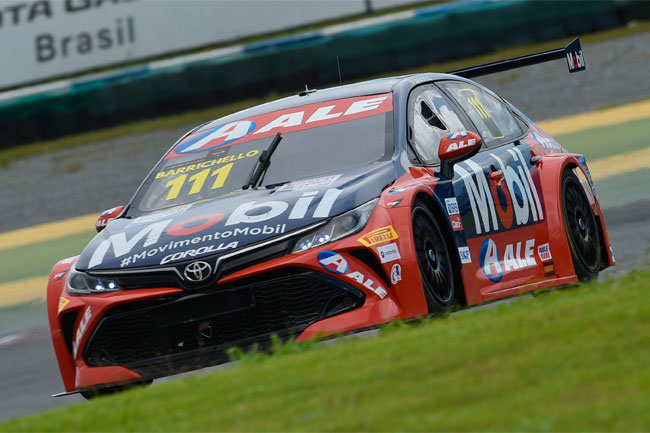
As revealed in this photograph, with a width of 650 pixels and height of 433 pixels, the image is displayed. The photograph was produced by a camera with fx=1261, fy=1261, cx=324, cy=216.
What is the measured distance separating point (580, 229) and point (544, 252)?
57 centimetres

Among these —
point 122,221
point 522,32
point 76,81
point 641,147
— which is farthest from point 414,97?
point 76,81

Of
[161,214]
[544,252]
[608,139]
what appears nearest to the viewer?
[161,214]

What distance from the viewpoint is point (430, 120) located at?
7.48 m

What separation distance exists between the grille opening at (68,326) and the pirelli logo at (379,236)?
5.11 feet

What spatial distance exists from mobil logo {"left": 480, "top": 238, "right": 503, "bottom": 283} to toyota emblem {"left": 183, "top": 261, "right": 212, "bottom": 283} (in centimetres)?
169

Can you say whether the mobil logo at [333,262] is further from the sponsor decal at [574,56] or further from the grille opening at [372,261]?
the sponsor decal at [574,56]

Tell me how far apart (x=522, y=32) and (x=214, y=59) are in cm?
471

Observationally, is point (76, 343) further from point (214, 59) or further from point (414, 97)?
point (214, 59)

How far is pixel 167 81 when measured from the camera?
773 inches

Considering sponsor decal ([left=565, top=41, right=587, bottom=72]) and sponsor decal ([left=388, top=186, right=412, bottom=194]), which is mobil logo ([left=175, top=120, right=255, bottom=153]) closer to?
sponsor decal ([left=388, top=186, right=412, bottom=194])

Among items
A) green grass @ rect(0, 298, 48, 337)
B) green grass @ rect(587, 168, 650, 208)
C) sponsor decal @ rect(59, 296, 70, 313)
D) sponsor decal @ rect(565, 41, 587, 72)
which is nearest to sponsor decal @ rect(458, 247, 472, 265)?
sponsor decal @ rect(59, 296, 70, 313)

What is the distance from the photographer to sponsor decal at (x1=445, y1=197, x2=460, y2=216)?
6.71m

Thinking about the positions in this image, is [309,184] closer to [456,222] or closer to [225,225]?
[225,225]

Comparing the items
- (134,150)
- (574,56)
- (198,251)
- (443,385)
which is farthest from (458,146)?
(134,150)
